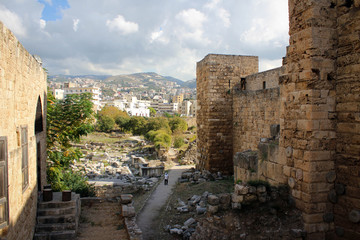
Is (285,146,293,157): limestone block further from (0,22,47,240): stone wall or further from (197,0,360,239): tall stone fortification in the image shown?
(0,22,47,240): stone wall

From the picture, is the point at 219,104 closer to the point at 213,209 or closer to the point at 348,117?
the point at 213,209

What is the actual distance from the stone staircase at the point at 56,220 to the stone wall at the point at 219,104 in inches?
269

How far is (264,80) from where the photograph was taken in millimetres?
11844

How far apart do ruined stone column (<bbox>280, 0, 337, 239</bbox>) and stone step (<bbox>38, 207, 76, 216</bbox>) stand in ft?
18.8

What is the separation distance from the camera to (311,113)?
185 inches

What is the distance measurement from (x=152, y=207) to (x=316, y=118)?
308 inches

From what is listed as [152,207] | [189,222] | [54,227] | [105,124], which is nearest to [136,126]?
[105,124]

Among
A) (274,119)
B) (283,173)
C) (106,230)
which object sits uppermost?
(274,119)

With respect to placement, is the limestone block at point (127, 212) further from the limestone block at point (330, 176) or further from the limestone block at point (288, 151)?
the limestone block at point (330, 176)

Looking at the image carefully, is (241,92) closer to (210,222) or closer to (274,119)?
(274,119)

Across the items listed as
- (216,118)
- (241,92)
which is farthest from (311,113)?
(216,118)

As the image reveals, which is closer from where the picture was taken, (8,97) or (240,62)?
(8,97)

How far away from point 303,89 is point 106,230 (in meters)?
6.30

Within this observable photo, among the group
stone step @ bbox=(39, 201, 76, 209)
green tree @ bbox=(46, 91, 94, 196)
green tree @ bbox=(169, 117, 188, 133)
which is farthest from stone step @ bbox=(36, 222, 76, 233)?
green tree @ bbox=(169, 117, 188, 133)
